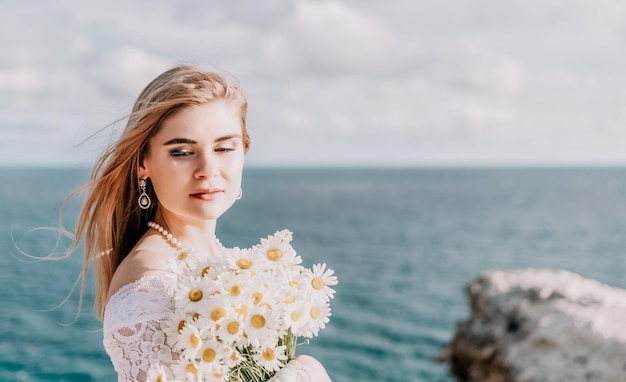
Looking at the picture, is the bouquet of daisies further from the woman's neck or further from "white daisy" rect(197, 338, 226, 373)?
the woman's neck

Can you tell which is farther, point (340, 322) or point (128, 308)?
point (340, 322)

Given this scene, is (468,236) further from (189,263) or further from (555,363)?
(189,263)

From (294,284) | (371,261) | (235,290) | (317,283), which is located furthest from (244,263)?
(371,261)

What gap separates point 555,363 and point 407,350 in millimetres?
17532

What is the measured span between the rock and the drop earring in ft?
39.1

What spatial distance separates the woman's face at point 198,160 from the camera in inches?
112

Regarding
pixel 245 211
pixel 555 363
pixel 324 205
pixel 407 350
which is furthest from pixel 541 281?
pixel 324 205

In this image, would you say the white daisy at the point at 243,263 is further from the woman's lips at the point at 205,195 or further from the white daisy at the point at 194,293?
the woman's lips at the point at 205,195

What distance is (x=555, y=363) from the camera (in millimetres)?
13602

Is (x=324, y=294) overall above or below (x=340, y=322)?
above

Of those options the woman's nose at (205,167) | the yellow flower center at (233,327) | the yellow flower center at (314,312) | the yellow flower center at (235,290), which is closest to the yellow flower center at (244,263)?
the yellow flower center at (235,290)

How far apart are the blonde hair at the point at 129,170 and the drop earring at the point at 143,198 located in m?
0.04

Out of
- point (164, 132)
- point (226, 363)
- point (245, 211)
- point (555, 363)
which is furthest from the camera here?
point (245, 211)

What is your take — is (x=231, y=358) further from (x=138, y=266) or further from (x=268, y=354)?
(x=138, y=266)
